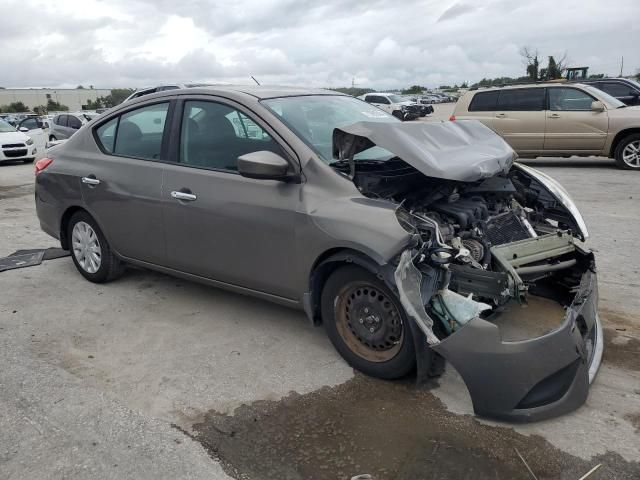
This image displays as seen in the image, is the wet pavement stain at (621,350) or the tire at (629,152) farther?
the tire at (629,152)

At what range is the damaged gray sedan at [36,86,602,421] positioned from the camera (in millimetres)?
2953

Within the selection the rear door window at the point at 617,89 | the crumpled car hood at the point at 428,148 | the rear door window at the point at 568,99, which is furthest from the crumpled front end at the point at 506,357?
the rear door window at the point at 617,89

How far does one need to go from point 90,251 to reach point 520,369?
155 inches

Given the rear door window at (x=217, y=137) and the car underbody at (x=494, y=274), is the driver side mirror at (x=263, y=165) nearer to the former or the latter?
the rear door window at (x=217, y=137)

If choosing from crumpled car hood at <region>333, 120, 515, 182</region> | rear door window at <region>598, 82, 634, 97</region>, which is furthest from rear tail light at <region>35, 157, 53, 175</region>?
rear door window at <region>598, 82, 634, 97</region>

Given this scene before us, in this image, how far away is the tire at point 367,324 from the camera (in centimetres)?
325

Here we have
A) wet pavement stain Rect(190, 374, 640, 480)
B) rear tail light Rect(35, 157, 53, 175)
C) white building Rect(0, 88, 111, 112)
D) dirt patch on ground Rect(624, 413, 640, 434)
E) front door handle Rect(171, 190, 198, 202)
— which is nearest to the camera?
wet pavement stain Rect(190, 374, 640, 480)

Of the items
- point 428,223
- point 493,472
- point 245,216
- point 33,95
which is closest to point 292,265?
point 245,216

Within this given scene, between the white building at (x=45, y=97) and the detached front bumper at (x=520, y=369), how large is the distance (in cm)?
9116

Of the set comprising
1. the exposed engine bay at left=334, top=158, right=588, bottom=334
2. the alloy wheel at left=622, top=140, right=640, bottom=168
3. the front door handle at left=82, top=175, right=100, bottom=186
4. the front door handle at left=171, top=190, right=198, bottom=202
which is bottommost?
the alloy wheel at left=622, top=140, right=640, bottom=168

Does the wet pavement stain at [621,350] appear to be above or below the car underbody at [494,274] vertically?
below

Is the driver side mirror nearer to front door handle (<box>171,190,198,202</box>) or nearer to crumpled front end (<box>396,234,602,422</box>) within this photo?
front door handle (<box>171,190,198,202</box>)

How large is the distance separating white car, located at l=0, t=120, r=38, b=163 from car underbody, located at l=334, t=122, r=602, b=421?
1545cm

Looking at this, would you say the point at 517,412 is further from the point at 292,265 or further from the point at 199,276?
the point at 199,276
